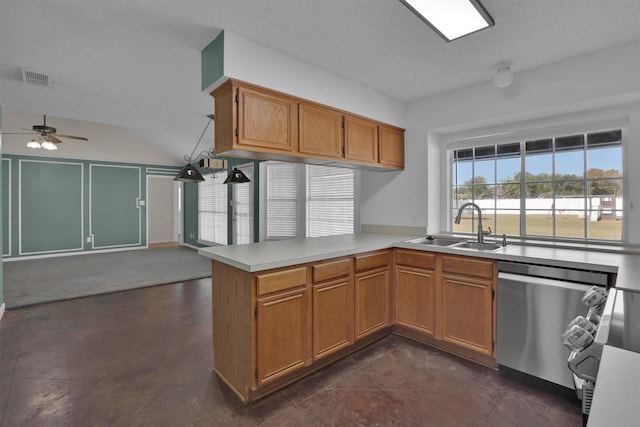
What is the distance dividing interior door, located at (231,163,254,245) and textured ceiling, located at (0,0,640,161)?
2.86 meters

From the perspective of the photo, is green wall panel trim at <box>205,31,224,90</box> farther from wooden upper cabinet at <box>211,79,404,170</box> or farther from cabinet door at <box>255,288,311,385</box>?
cabinet door at <box>255,288,311,385</box>

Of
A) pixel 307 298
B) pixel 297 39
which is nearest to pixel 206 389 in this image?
pixel 307 298

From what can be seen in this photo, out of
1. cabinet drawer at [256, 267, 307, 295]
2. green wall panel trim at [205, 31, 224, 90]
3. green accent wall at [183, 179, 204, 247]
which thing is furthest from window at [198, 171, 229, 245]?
cabinet drawer at [256, 267, 307, 295]

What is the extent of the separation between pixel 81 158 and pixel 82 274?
11.3 feet

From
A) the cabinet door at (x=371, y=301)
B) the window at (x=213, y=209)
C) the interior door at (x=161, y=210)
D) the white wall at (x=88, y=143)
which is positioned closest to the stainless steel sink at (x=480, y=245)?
the cabinet door at (x=371, y=301)

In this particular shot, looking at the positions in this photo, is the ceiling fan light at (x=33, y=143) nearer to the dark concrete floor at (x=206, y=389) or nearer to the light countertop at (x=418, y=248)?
the dark concrete floor at (x=206, y=389)

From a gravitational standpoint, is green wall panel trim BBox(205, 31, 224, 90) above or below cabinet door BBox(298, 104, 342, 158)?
above

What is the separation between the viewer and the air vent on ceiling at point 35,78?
109 inches

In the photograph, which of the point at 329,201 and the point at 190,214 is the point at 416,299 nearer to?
the point at 329,201

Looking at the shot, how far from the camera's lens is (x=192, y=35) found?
7.20ft

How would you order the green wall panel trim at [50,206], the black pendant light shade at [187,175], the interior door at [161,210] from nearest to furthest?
the black pendant light shade at [187,175]
the green wall panel trim at [50,206]
the interior door at [161,210]

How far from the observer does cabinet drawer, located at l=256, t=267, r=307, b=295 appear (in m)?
1.95

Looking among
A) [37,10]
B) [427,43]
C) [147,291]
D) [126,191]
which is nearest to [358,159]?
[427,43]

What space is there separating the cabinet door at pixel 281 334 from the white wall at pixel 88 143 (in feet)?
24.2
